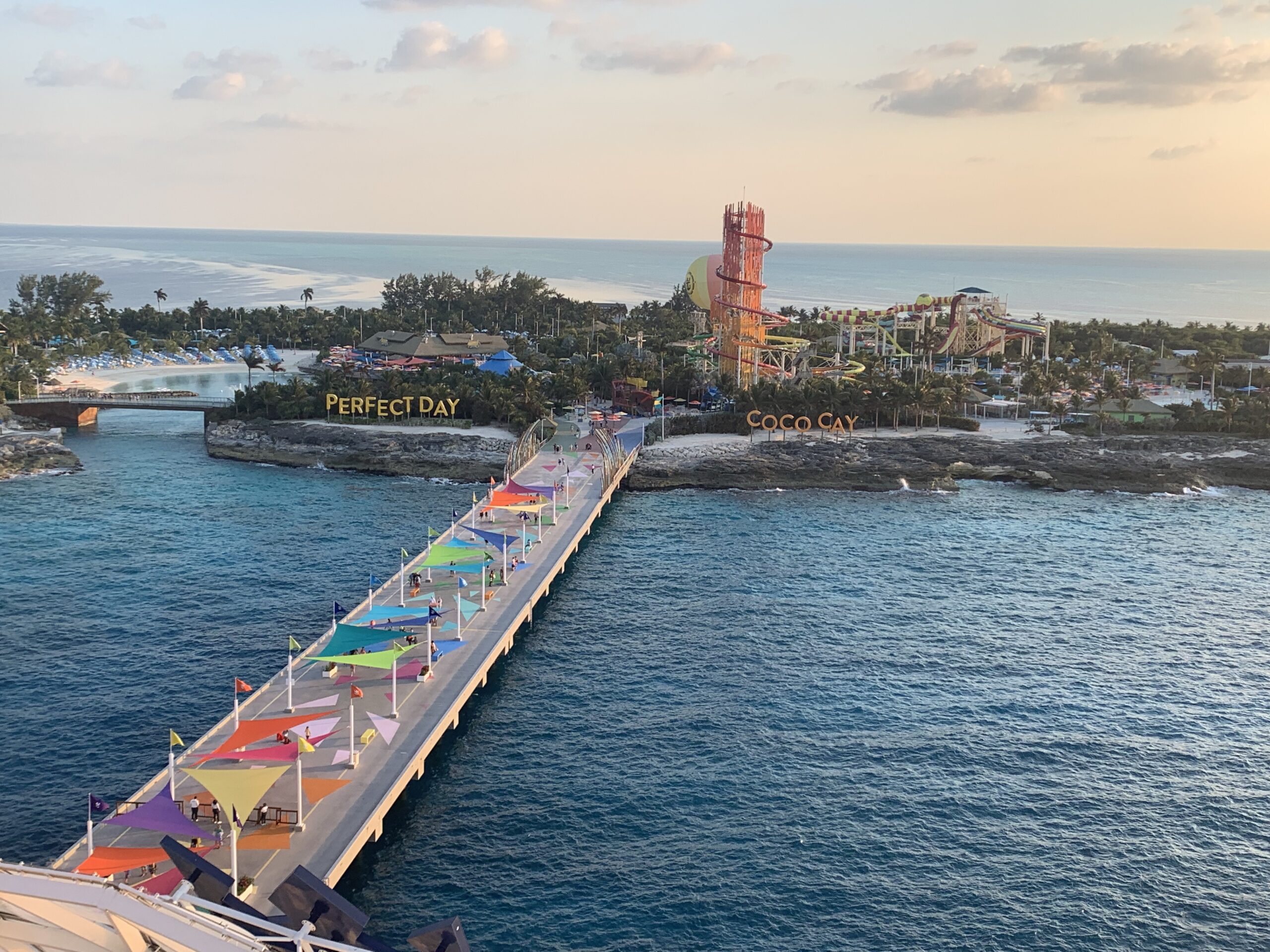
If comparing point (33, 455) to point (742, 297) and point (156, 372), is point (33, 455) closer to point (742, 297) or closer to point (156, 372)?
point (156, 372)

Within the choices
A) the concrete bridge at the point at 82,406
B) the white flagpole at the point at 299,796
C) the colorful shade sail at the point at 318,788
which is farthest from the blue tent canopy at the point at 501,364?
the colorful shade sail at the point at 318,788

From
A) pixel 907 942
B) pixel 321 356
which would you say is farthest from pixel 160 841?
pixel 321 356

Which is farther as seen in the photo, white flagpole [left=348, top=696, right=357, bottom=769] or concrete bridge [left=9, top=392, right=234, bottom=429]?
concrete bridge [left=9, top=392, right=234, bottom=429]

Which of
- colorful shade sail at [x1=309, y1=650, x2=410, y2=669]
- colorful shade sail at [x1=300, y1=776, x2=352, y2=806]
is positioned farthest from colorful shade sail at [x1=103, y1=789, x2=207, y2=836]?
colorful shade sail at [x1=309, y1=650, x2=410, y2=669]

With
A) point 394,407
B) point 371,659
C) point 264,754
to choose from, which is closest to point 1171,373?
point 394,407

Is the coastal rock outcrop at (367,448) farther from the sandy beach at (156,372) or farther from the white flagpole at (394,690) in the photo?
the white flagpole at (394,690)

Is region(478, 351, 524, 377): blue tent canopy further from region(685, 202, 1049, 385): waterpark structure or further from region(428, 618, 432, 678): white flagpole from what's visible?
region(428, 618, 432, 678): white flagpole
